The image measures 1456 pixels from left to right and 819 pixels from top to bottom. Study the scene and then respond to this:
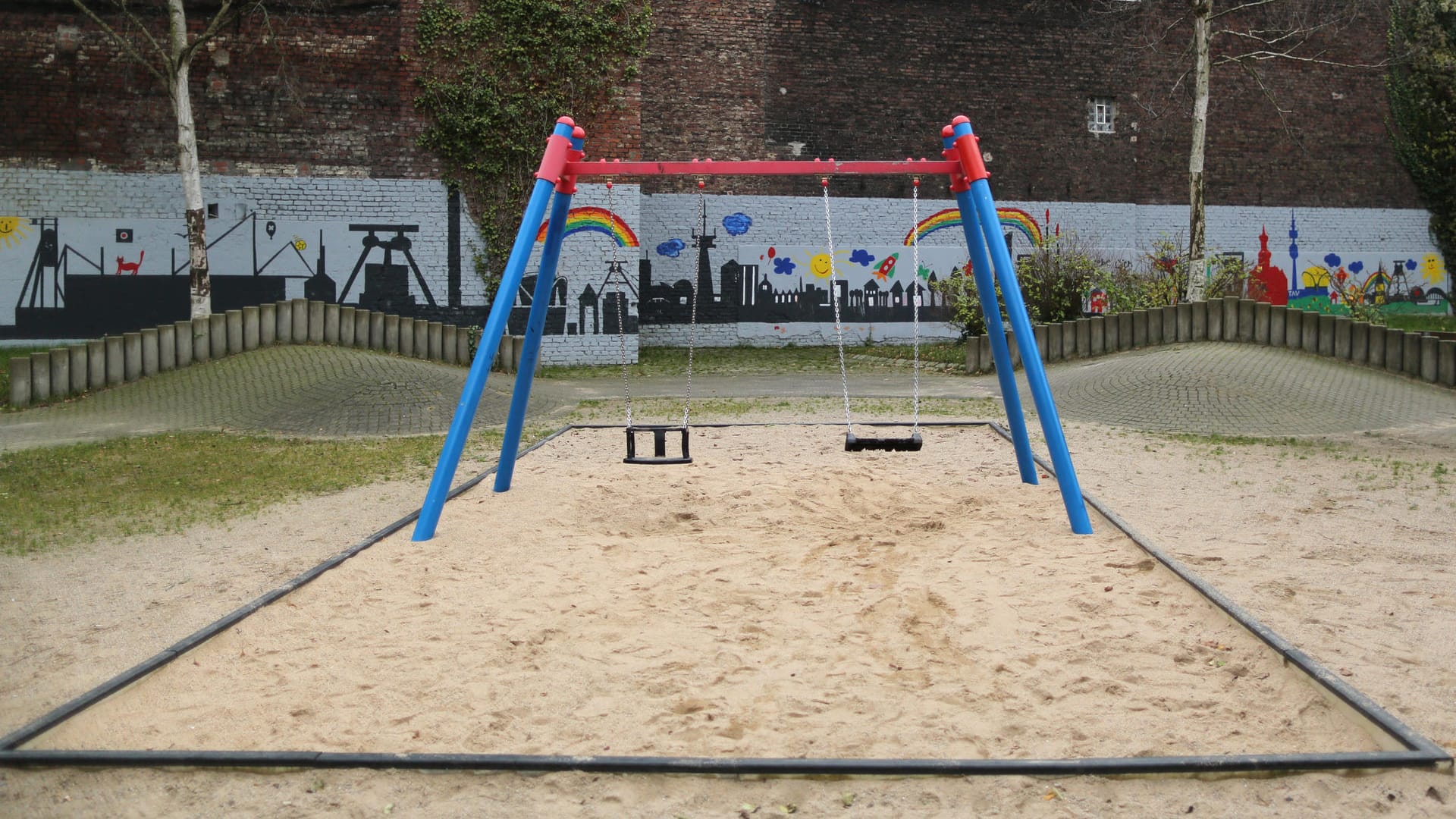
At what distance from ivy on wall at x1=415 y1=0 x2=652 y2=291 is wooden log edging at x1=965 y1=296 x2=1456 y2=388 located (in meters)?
7.81

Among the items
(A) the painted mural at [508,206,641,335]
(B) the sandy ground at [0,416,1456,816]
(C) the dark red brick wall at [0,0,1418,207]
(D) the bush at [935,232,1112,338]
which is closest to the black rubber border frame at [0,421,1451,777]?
(B) the sandy ground at [0,416,1456,816]

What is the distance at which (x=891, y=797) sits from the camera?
299 cm

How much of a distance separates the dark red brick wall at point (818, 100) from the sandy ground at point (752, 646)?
12546 mm

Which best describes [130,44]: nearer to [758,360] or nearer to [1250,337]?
[758,360]

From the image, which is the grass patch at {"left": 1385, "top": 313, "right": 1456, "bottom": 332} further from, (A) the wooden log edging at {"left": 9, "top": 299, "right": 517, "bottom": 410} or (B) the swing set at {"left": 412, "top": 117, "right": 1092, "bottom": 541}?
(A) the wooden log edging at {"left": 9, "top": 299, "right": 517, "bottom": 410}

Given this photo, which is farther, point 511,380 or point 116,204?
point 116,204

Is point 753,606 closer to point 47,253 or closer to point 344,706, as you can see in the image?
point 344,706

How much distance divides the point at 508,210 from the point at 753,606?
578 inches

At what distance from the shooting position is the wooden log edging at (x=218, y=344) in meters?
12.1

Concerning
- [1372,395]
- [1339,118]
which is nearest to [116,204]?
[1372,395]

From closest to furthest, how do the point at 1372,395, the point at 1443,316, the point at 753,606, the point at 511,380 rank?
the point at 753,606
the point at 1372,395
the point at 511,380
the point at 1443,316

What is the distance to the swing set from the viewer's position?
607 cm

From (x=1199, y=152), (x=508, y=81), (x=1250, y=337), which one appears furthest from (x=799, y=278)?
(x=1250, y=337)

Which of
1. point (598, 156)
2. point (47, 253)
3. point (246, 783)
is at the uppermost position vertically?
point (598, 156)
